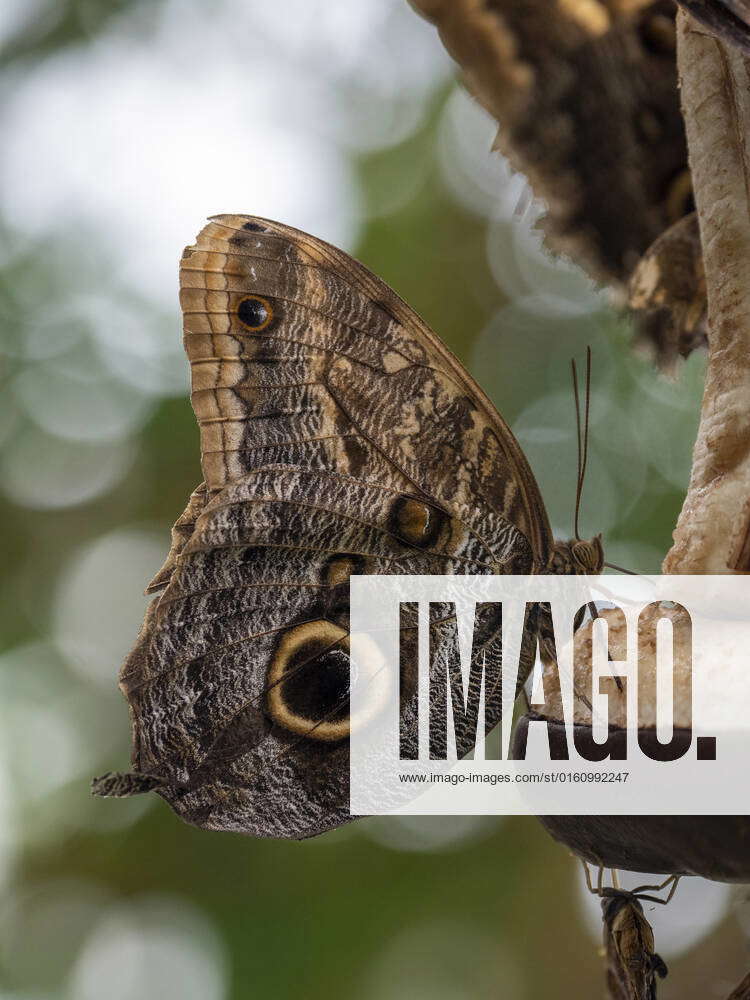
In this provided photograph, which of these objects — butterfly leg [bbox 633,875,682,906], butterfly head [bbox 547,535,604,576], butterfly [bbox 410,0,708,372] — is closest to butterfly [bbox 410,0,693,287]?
butterfly [bbox 410,0,708,372]

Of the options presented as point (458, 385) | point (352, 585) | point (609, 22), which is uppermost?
point (609, 22)

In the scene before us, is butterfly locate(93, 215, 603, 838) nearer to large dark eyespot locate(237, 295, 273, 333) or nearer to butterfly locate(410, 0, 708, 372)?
large dark eyespot locate(237, 295, 273, 333)

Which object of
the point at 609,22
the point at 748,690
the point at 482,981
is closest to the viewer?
the point at 748,690

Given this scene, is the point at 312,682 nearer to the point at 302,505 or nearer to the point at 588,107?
the point at 302,505

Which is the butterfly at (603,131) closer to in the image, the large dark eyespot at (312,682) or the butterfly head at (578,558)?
the butterfly head at (578,558)

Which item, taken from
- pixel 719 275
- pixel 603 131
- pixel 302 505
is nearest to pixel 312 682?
pixel 302 505

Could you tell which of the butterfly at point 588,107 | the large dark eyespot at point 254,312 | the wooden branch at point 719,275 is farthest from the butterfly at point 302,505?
the butterfly at point 588,107

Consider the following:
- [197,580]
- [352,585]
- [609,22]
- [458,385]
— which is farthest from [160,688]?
[609,22]

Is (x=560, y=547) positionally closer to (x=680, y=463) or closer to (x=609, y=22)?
(x=609, y=22)
